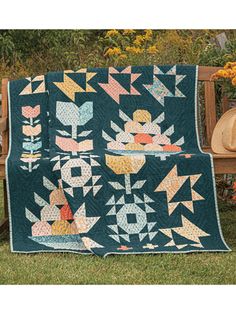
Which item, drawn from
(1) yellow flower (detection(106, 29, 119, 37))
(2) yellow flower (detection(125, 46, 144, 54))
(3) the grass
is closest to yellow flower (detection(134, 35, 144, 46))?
(2) yellow flower (detection(125, 46, 144, 54))

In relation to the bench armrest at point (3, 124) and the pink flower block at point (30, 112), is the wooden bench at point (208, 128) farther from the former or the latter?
the pink flower block at point (30, 112)

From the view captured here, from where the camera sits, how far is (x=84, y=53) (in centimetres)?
743

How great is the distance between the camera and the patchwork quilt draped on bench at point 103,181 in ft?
13.0

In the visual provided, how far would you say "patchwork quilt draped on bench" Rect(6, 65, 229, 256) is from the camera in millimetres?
3973

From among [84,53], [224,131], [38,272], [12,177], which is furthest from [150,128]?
[84,53]

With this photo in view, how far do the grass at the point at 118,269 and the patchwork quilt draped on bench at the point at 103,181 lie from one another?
8cm

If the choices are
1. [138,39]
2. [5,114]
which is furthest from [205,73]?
[138,39]

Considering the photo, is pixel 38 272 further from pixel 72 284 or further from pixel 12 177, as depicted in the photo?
pixel 12 177

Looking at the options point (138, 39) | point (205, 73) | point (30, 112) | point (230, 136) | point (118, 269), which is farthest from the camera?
point (138, 39)

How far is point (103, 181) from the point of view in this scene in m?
4.02

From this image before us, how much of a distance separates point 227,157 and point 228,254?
51 cm

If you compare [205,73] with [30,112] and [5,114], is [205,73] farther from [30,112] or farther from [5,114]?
[5,114]

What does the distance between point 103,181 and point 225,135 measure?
2.40ft

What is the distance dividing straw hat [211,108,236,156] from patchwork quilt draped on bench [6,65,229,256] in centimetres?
11
